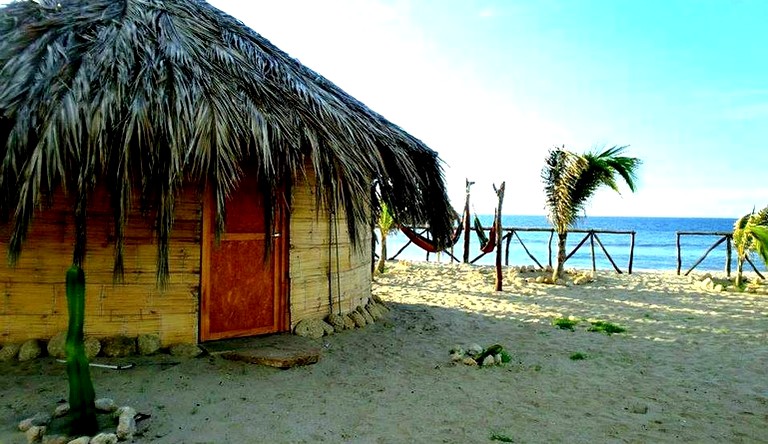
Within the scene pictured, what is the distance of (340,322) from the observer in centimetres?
505

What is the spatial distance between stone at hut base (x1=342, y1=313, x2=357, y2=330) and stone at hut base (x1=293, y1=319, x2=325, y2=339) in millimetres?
380

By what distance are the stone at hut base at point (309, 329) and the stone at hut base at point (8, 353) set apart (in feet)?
7.24

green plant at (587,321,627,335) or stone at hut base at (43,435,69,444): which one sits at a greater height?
stone at hut base at (43,435,69,444)

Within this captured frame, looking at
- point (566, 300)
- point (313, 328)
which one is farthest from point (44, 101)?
point (566, 300)

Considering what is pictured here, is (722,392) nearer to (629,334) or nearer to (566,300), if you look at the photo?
(629,334)

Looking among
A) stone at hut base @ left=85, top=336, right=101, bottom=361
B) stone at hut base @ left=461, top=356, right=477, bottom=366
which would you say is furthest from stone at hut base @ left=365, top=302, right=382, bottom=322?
stone at hut base @ left=85, top=336, right=101, bottom=361

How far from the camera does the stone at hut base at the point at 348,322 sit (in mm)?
5137

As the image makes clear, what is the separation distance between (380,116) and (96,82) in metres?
3.13

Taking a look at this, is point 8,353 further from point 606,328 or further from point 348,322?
point 606,328

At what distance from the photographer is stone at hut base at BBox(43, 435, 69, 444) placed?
8.24 feet

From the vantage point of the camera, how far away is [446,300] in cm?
765

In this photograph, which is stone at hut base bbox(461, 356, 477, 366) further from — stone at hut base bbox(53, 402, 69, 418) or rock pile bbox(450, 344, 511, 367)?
stone at hut base bbox(53, 402, 69, 418)

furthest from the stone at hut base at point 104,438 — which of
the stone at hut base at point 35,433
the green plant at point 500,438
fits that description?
the green plant at point 500,438

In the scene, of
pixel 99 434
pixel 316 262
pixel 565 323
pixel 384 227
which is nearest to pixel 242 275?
pixel 316 262
